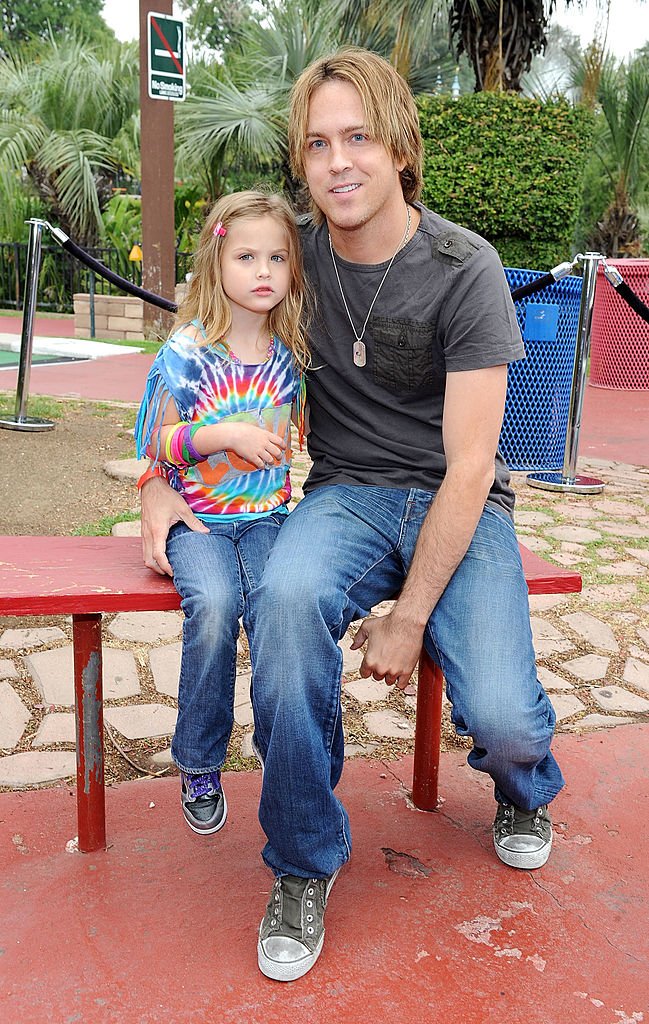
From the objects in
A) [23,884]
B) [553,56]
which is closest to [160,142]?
[23,884]

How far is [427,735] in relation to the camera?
2.46 metres

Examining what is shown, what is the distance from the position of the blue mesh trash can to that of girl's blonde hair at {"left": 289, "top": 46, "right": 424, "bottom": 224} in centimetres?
350

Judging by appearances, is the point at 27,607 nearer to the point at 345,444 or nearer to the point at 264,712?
the point at 264,712

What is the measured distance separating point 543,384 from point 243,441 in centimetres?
406

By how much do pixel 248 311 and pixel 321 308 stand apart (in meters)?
0.18

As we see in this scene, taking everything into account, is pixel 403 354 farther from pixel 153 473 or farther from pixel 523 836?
pixel 523 836

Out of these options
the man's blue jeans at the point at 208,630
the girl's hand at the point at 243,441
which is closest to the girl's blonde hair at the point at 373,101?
the girl's hand at the point at 243,441

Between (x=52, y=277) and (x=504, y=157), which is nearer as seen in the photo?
(x=504, y=157)

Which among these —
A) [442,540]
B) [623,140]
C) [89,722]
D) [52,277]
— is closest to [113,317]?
[52,277]

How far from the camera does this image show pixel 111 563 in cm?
227

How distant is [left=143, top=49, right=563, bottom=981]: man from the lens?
194 cm

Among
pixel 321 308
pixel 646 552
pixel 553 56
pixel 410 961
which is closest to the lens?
pixel 410 961

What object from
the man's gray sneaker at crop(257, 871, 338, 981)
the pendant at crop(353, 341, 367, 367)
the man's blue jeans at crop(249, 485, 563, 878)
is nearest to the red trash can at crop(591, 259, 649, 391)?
the pendant at crop(353, 341, 367, 367)

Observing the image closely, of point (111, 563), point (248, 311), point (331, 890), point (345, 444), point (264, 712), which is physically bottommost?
point (331, 890)
